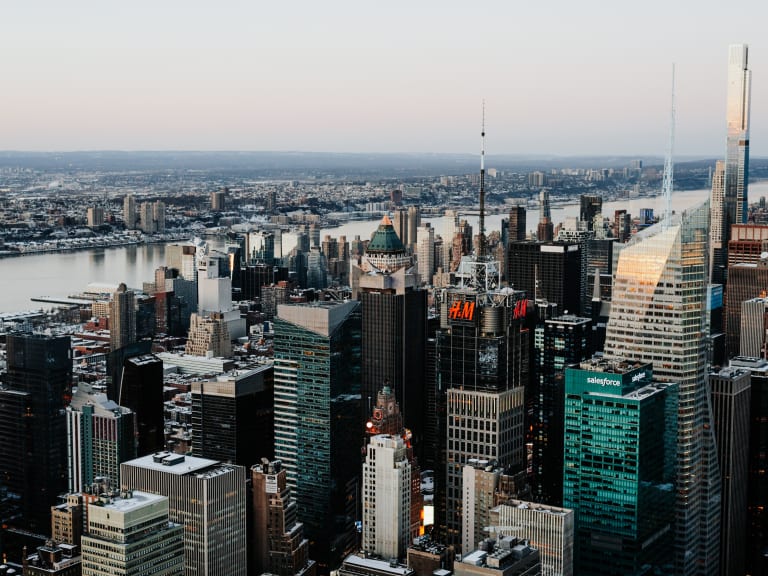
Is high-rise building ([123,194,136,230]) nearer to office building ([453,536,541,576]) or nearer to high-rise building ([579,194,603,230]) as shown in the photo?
high-rise building ([579,194,603,230])

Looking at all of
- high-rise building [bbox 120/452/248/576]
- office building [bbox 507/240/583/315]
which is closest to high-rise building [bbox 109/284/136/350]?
office building [bbox 507/240/583/315]

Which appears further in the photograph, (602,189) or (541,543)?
(602,189)

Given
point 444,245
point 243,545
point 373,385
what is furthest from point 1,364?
point 444,245

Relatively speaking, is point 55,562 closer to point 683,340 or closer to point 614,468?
point 614,468

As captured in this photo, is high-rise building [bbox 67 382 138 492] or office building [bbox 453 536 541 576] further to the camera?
high-rise building [bbox 67 382 138 492]

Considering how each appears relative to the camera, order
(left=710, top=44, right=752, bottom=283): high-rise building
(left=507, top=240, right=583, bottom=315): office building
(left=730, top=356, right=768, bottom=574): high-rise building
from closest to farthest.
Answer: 1. (left=730, top=356, right=768, bottom=574): high-rise building
2. (left=507, top=240, right=583, bottom=315): office building
3. (left=710, top=44, right=752, bottom=283): high-rise building

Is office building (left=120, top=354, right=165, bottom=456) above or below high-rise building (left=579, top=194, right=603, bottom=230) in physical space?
below

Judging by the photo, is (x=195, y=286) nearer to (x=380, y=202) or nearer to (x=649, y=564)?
(x=380, y=202)

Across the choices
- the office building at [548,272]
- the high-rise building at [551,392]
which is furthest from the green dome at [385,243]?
the office building at [548,272]
